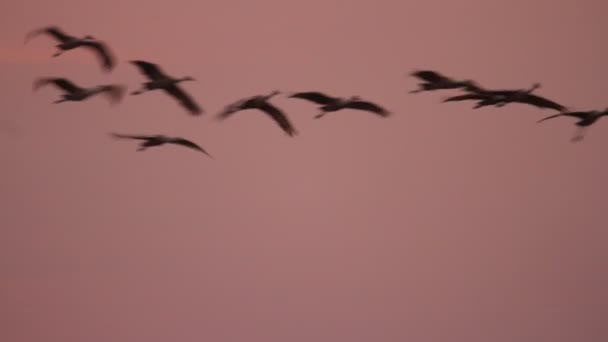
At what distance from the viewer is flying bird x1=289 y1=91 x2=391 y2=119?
3.38 ft

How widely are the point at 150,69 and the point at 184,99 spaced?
83 millimetres

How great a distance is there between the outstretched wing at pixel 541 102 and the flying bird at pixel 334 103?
0.28 meters

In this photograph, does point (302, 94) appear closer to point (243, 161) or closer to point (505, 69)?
point (243, 161)

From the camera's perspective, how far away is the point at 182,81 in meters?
1.02

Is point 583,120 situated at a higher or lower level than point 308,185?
higher

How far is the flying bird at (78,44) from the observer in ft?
3.29

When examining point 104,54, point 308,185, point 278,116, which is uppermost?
point 104,54

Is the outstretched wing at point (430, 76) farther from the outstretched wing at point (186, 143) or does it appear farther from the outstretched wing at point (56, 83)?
the outstretched wing at point (56, 83)

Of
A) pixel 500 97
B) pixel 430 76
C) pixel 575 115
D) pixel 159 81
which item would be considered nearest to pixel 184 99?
pixel 159 81

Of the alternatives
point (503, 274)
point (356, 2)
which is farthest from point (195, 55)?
point (503, 274)

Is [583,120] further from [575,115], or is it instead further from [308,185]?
[308,185]

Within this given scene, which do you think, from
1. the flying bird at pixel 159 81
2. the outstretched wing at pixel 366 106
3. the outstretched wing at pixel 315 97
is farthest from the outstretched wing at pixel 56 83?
the outstretched wing at pixel 366 106

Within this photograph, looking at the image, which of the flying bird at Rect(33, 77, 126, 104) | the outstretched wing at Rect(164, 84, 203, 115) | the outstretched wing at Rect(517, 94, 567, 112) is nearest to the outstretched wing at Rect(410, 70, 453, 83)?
the outstretched wing at Rect(517, 94, 567, 112)

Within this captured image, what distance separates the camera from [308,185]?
1045 millimetres
